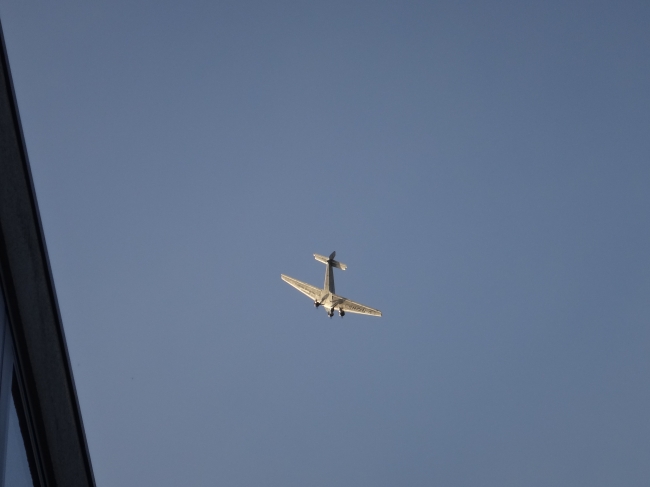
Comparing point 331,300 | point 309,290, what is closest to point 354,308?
point 331,300

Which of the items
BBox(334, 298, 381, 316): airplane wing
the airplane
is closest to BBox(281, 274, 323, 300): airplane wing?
the airplane

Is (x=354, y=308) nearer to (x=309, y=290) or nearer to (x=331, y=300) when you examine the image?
(x=331, y=300)

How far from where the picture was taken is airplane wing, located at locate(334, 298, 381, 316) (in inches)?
2175

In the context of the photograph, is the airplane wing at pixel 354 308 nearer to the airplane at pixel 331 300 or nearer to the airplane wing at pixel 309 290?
the airplane at pixel 331 300

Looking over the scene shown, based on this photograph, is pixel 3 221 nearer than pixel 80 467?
Yes

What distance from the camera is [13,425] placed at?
29.5 feet

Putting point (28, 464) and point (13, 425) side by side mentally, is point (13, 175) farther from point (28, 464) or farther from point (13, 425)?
point (28, 464)

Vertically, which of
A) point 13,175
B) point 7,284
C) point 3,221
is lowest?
point 7,284

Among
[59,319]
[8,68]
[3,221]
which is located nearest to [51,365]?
[59,319]

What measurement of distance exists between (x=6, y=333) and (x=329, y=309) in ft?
161

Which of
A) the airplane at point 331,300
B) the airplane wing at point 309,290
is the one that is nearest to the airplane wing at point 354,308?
the airplane at point 331,300

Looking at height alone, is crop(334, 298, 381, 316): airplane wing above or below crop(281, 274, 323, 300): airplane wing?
below

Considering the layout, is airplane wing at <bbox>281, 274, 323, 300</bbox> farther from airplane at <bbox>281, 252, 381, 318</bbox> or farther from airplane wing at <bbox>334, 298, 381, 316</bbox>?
airplane wing at <bbox>334, 298, 381, 316</bbox>

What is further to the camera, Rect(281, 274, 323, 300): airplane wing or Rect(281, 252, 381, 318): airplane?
Rect(281, 274, 323, 300): airplane wing
